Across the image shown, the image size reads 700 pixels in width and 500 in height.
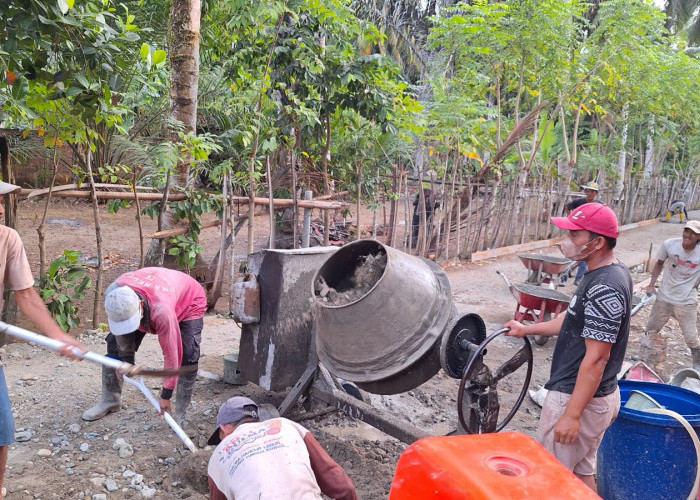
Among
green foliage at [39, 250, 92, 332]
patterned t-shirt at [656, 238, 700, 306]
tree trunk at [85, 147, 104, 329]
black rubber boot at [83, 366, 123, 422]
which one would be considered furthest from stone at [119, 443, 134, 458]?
patterned t-shirt at [656, 238, 700, 306]

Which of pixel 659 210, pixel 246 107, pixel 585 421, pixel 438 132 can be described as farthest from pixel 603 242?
pixel 659 210

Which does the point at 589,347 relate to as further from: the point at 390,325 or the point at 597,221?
the point at 390,325

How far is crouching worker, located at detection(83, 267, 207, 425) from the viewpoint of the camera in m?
3.13

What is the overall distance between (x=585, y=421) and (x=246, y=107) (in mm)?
5814

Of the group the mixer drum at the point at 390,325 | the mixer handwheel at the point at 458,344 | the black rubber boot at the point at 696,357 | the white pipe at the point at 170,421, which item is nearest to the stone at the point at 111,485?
the white pipe at the point at 170,421

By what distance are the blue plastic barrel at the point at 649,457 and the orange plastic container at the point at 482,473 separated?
4.11 feet

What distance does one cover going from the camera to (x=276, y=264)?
12.3 ft

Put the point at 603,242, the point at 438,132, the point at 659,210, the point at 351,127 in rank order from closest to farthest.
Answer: the point at 603,242 → the point at 351,127 → the point at 438,132 → the point at 659,210

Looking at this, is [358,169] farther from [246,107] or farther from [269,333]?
[269,333]

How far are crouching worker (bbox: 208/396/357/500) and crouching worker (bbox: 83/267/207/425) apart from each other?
1.14 metres

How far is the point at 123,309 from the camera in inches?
121

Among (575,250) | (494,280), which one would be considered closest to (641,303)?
(575,250)

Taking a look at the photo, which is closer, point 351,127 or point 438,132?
point 351,127

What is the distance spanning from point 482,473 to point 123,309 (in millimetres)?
2257
